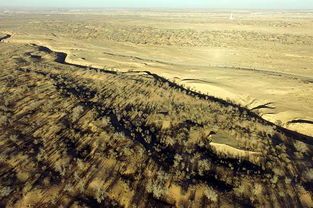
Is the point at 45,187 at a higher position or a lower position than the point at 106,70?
higher

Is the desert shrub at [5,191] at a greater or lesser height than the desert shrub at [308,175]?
lesser

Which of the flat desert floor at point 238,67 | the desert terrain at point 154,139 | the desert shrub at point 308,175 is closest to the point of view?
the desert terrain at point 154,139

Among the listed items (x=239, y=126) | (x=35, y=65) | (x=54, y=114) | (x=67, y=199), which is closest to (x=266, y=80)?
(x=239, y=126)

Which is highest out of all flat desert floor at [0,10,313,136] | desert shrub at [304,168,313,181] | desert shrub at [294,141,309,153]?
desert shrub at [304,168,313,181]

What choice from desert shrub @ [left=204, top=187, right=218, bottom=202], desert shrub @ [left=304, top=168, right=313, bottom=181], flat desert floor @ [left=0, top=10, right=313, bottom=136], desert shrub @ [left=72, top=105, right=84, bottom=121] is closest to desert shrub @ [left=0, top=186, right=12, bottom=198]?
desert shrub @ [left=72, top=105, right=84, bottom=121]

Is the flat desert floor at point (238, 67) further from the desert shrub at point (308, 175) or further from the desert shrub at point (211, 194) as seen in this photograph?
the desert shrub at point (211, 194)

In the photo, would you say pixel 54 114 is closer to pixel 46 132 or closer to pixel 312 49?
pixel 46 132

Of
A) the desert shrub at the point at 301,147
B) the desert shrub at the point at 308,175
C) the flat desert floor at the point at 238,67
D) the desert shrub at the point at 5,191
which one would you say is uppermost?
the desert shrub at the point at 308,175

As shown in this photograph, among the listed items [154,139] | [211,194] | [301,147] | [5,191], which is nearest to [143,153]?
[154,139]

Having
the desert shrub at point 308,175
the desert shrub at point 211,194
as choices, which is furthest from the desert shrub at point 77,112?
the desert shrub at point 308,175

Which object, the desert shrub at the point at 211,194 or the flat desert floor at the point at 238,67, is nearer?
the desert shrub at the point at 211,194

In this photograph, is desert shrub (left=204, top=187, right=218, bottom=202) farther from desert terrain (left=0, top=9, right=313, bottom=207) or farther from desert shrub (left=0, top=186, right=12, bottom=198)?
desert shrub (left=0, top=186, right=12, bottom=198)
